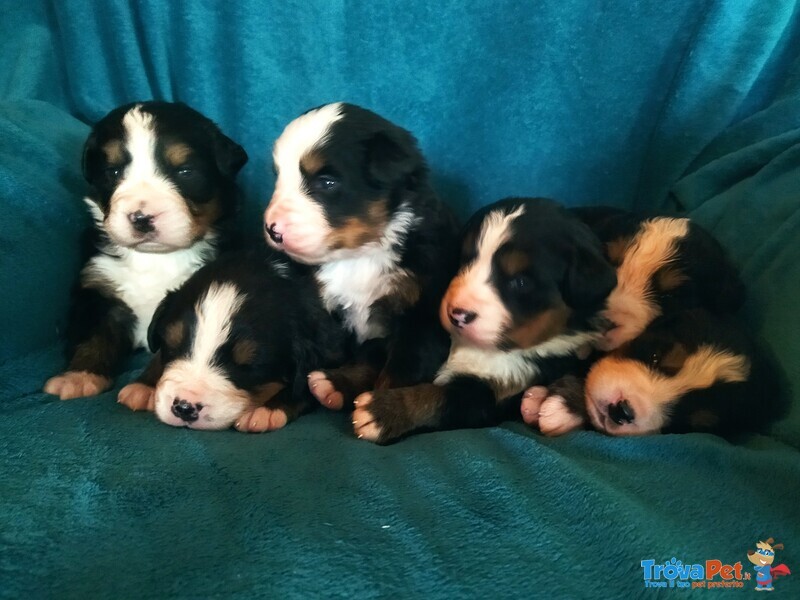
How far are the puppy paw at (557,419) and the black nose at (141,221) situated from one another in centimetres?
142

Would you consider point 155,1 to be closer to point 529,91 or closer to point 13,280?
point 13,280

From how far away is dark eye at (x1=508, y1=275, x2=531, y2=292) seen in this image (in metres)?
2.00

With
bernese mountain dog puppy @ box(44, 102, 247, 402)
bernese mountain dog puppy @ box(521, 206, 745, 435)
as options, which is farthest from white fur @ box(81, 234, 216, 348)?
bernese mountain dog puppy @ box(521, 206, 745, 435)

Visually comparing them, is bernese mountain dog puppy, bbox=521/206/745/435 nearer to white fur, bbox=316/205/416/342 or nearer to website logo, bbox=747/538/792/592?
white fur, bbox=316/205/416/342

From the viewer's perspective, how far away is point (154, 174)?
236 cm

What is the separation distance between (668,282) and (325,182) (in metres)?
1.16

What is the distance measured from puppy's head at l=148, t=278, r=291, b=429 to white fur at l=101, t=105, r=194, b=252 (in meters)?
0.26

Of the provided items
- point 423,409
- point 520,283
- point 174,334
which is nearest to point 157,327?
point 174,334

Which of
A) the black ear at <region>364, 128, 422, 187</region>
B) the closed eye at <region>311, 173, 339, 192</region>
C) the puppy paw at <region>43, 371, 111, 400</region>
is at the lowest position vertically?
the puppy paw at <region>43, 371, 111, 400</region>

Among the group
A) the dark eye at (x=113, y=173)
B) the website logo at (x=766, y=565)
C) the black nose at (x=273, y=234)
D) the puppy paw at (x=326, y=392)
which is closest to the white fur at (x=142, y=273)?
the dark eye at (x=113, y=173)

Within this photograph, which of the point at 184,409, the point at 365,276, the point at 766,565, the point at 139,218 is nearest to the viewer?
the point at 766,565

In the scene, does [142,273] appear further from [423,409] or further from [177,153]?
[423,409]

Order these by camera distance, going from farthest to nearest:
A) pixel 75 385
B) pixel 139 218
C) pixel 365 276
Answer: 1. pixel 365 276
2. pixel 139 218
3. pixel 75 385

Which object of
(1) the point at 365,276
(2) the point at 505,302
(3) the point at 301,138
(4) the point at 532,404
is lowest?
(4) the point at 532,404
